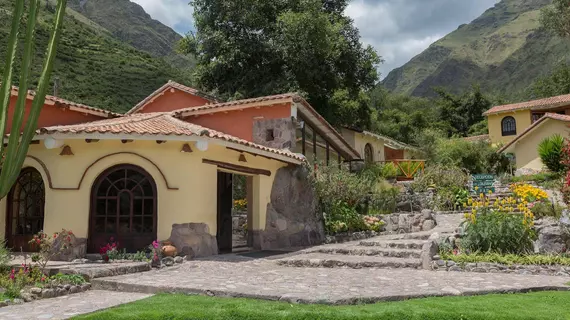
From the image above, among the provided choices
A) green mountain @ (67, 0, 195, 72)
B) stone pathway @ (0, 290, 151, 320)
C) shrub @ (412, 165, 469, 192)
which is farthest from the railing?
green mountain @ (67, 0, 195, 72)

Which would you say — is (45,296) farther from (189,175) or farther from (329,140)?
(329,140)

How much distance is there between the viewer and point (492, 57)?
383 ft

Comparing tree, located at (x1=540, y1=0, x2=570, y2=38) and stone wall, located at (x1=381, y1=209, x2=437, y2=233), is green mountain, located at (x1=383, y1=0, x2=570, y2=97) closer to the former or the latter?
tree, located at (x1=540, y1=0, x2=570, y2=38)

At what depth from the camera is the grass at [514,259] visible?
31.6 feet

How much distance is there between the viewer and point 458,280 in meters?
8.53

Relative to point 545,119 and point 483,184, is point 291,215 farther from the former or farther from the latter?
point 545,119

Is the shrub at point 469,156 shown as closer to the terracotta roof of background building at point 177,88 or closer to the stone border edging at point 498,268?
the terracotta roof of background building at point 177,88

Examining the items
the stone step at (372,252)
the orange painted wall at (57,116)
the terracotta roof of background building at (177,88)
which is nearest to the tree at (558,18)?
the terracotta roof of background building at (177,88)

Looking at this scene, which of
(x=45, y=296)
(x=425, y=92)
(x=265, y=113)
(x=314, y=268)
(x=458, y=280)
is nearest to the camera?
(x=45, y=296)

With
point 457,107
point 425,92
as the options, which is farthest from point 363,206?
point 425,92

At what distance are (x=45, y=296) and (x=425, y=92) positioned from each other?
4121 inches

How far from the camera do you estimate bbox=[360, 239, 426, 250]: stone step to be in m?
12.5

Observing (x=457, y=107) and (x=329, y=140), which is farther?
(x=457, y=107)

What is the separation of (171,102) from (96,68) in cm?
2965
